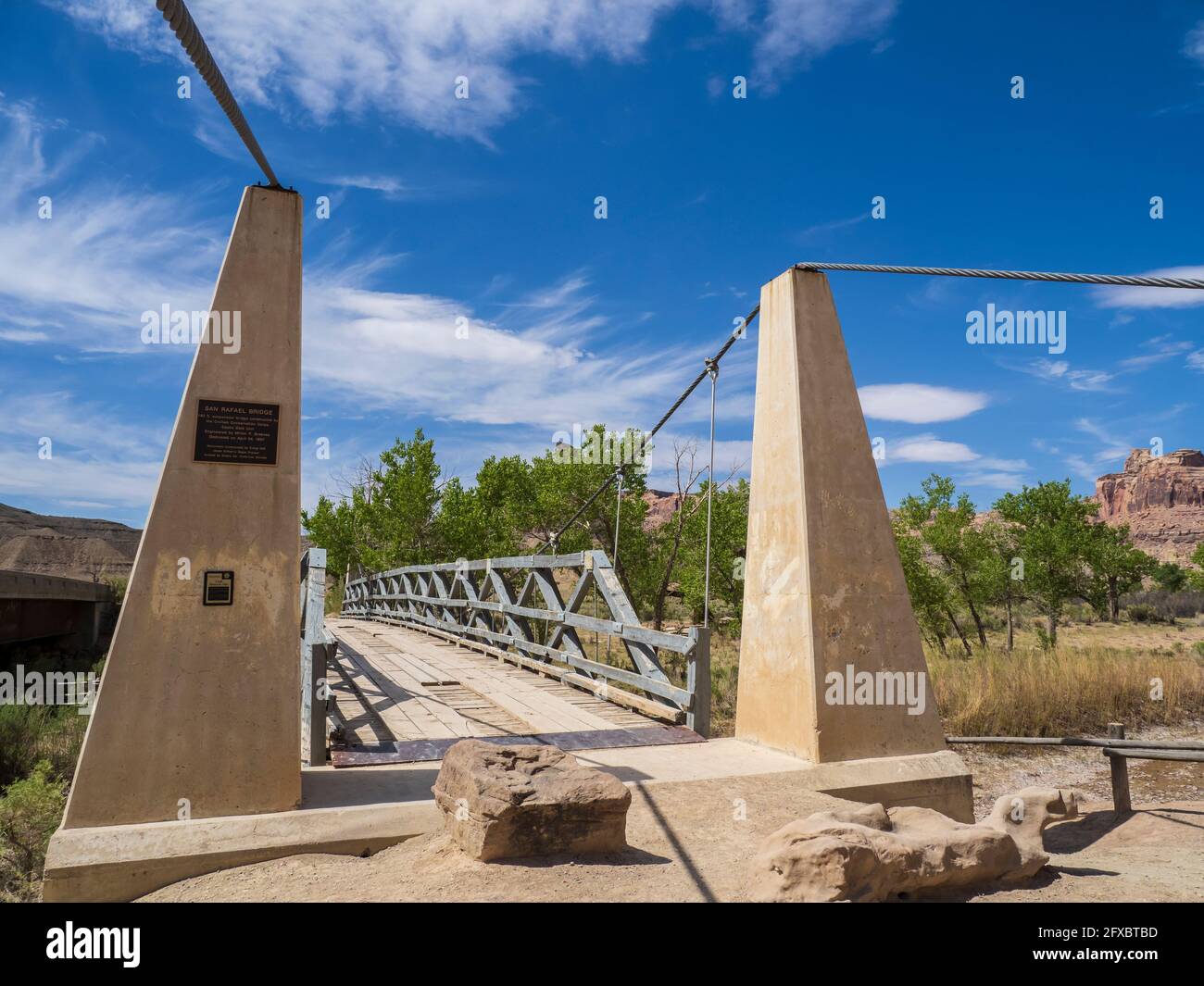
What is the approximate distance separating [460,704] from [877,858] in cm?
396

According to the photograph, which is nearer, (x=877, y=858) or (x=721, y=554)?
(x=877, y=858)

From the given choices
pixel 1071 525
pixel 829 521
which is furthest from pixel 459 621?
pixel 1071 525

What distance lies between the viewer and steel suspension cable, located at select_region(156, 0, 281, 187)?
282 centimetres

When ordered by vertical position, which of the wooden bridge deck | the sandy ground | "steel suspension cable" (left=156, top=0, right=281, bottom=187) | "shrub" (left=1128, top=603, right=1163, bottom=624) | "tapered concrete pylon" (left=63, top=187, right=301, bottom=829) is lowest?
"shrub" (left=1128, top=603, right=1163, bottom=624)

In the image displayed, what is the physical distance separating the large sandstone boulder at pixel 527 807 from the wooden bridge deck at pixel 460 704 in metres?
1.46

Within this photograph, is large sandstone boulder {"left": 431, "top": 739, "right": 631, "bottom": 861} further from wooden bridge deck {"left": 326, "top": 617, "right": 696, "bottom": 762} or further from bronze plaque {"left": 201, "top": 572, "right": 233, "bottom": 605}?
wooden bridge deck {"left": 326, "top": 617, "right": 696, "bottom": 762}

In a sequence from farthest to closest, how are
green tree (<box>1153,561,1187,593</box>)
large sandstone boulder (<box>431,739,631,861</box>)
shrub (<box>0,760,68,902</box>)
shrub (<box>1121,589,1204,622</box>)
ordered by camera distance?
green tree (<box>1153,561,1187,593</box>) → shrub (<box>1121,589,1204,622</box>) → shrub (<box>0,760,68,902</box>) → large sandstone boulder (<box>431,739,631,861</box>)

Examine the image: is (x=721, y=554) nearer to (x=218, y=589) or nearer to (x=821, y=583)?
(x=821, y=583)

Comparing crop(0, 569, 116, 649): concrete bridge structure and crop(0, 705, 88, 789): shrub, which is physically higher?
crop(0, 569, 116, 649): concrete bridge structure

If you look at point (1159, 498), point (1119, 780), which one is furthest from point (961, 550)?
point (1159, 498)

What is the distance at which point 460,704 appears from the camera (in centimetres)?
596

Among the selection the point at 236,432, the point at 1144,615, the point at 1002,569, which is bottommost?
the point at 1144,615

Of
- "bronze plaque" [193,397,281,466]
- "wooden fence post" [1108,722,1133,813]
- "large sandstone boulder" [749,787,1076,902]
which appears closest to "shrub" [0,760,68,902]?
"bronze plaque" [193,397,281,466]

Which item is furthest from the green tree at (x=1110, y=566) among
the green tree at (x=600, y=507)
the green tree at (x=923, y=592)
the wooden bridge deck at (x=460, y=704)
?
the wooden bridge deck at (x=460, y=704)
